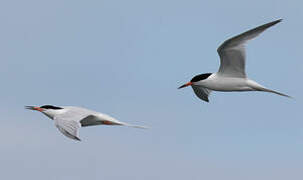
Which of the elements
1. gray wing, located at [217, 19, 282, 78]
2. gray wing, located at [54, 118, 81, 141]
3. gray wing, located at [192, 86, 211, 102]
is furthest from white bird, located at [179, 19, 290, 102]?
gray wing, located at [54, 118, 81, 141]

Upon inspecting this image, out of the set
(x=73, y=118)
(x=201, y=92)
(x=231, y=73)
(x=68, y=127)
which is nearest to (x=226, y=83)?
(x=231, y=73)

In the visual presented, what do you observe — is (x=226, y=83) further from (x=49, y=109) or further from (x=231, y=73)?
(x=49, y=109)

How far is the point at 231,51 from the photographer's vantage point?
1019 centimetres

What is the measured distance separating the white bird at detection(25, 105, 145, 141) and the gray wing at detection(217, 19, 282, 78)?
6.24 feet

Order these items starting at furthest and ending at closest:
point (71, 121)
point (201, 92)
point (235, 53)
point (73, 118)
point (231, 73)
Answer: point (201, 92) → point (231, 73) → point (235, 53) → point (73, 118) → point (71, 121)

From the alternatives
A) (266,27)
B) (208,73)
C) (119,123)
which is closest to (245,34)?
(266,27)

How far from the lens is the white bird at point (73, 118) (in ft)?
27.4

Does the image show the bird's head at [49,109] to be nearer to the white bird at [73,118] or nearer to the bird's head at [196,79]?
the white bird at [73,118]

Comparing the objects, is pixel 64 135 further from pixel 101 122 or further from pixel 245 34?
pixel 245 34

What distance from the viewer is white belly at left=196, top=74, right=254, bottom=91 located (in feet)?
35.1


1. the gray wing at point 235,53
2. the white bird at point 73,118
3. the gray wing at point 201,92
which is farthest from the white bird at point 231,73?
the white bird at point 73,118

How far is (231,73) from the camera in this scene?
422 inches

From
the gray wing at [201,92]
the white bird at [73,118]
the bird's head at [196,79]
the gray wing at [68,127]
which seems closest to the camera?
the gray wing at [68,127]

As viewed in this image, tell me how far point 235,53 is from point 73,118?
2.96 meters
